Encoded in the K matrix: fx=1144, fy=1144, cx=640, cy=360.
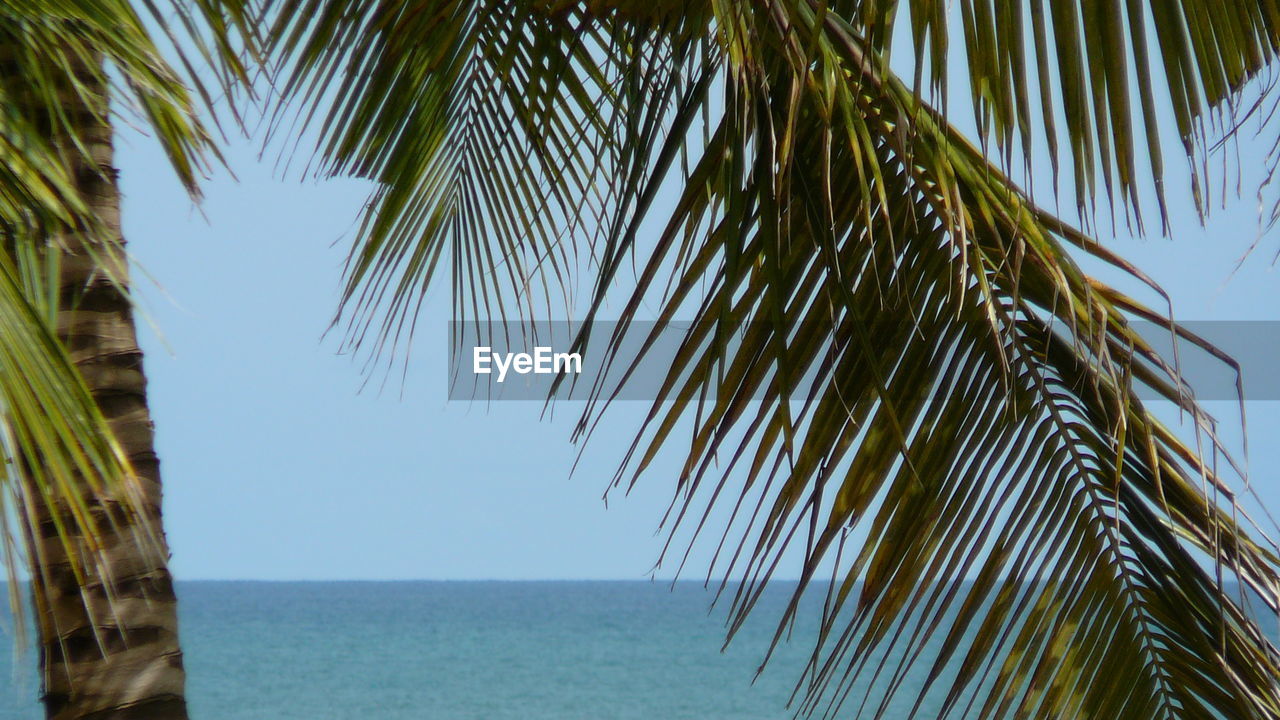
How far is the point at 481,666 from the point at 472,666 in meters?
0.19

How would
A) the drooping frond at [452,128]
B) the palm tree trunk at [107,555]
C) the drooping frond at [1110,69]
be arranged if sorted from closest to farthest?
1. the drooping frond at [1110,69]
2. the palm tree trunk at [107,555]
3. the drooping frond at [452,128]

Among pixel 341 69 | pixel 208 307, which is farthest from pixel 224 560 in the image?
pixel 341 69

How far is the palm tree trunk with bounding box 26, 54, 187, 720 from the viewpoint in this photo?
113cm

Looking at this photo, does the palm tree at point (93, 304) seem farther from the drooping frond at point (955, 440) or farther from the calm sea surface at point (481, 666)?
the calm sea surface at point (481, 666)

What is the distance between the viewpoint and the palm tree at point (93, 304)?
0.99 meters

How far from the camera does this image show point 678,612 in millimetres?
36750

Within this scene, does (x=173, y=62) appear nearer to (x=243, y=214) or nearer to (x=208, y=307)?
(x=208, y=307)

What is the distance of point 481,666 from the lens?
2442 centimetres

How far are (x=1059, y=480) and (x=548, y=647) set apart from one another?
1088 inches

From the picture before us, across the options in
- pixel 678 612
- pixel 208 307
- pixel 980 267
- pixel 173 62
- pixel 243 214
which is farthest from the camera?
pixel 243 214

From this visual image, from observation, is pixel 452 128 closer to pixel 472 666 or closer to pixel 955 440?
pixel 955 440

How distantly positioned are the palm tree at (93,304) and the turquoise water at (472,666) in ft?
46.3

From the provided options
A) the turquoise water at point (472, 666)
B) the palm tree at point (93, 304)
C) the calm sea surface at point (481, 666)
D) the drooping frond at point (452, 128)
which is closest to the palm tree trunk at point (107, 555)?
the palm tree at point (93, 304)

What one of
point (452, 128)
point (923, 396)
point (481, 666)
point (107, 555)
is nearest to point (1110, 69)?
point (923, 396)
